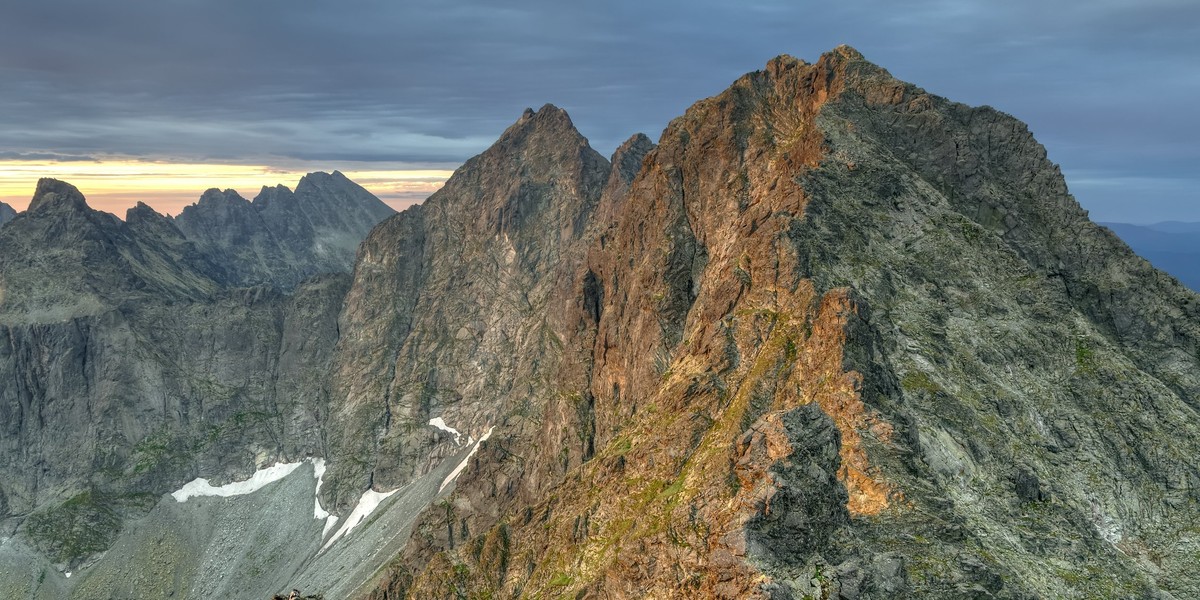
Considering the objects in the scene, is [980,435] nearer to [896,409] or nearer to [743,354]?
[896,409]

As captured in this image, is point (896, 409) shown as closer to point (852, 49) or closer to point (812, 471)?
point (812, 471)

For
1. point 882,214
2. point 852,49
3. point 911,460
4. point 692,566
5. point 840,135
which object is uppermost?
point 852,49

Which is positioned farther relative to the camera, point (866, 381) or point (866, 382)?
point (866, 381)

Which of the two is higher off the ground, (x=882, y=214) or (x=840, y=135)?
(x=840, y=135)

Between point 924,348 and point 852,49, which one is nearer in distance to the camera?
point 924,348

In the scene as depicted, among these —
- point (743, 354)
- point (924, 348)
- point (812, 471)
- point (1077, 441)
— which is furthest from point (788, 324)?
point (812, 471)

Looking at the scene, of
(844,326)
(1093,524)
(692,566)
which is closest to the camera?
(692,566)

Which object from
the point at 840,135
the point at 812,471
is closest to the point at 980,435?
the point at 812,471

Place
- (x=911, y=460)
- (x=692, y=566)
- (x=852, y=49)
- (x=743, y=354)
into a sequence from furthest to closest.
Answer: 1. (x=852, y=49)
2. (x=743, y=354)
3. (x=911, y=460)
4. (x=692, y=566)
